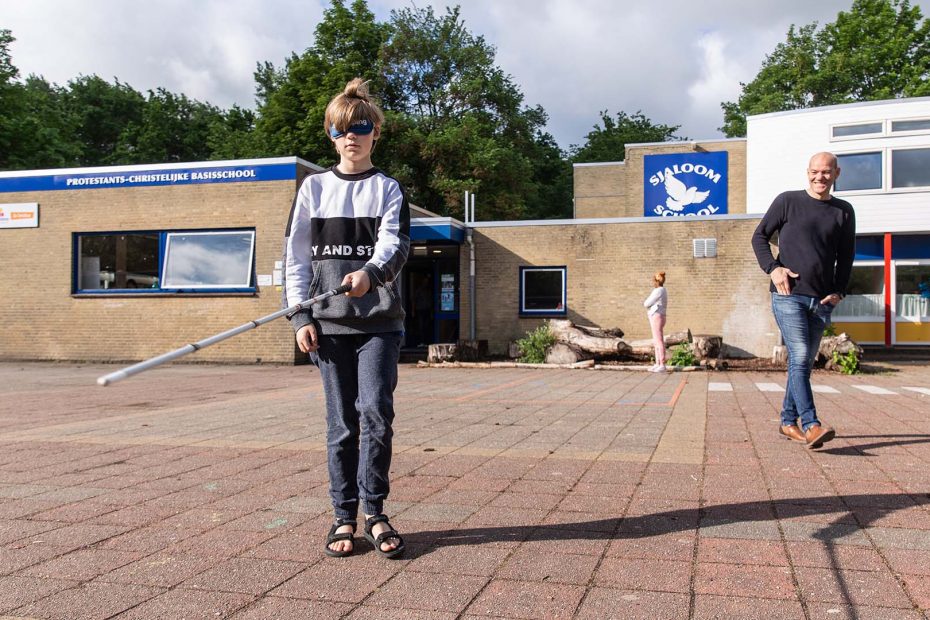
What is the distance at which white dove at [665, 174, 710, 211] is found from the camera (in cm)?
2770

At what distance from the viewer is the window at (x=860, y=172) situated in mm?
21953

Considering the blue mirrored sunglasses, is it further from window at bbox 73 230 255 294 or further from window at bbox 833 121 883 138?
window at bbox 833 121 883 138

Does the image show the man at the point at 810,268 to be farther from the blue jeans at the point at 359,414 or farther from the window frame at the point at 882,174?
the window frame at the point at 882,174

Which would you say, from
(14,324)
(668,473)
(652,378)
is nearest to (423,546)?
(668,473)

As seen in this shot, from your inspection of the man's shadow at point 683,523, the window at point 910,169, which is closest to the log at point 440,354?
the man's shadow at point 683,523

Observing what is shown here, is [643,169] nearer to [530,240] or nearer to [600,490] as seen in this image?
[530,240]

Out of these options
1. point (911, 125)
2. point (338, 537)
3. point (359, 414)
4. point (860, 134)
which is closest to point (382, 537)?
point (338, 537)

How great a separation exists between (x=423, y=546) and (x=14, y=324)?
17.5 metres

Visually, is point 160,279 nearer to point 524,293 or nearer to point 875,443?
point 524,293

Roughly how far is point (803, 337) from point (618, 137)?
47.6 m

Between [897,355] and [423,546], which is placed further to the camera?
[897,355]

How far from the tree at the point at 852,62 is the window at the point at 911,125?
1626 cm

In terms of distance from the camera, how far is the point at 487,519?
3559mm

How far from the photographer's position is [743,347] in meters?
16.7
